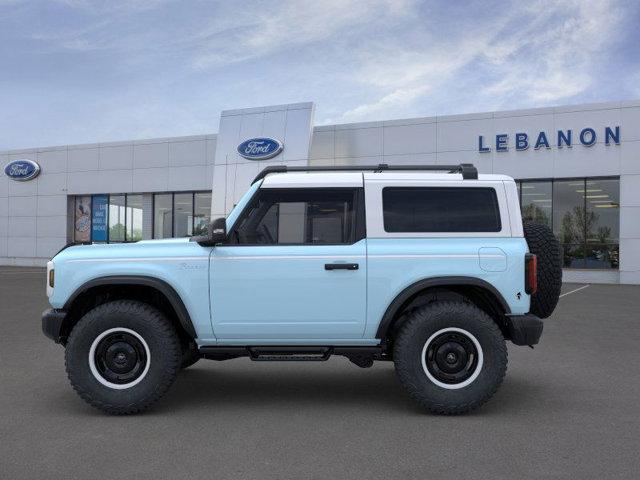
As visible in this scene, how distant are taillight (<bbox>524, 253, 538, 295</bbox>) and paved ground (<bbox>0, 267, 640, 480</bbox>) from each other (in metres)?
1.03

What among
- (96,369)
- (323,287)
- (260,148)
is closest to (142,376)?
(96,369)

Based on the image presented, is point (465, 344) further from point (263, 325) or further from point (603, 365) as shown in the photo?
point (603, 365)

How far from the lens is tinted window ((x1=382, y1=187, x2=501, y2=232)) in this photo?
16.9 feet

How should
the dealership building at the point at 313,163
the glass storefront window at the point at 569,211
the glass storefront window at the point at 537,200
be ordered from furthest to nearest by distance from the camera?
the glass storefront window at the point at 537,200, the glass storefront window at the point at 569,211, the dealership building at the point at 313,163

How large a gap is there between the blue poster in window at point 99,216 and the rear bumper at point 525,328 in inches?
1134

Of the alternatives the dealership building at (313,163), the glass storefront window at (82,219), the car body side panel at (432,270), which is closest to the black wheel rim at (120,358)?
the car body side panel at (432,270)

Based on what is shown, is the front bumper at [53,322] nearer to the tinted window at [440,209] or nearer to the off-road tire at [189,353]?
the off-road tire at [189,353]

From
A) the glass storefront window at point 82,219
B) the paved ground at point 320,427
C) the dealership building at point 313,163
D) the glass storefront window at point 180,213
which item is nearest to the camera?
the paved ground at point 320,427

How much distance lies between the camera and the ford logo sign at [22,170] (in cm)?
3200

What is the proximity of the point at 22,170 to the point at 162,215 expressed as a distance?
860cm

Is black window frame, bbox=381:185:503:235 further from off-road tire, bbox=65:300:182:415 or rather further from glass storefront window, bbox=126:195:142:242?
glass storefront window, bbox=126:195:142:242

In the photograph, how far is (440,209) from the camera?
5184mm

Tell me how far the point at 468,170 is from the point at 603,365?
332cm

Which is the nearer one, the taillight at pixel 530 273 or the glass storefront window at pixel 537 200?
the taillight at pixel 530 273
